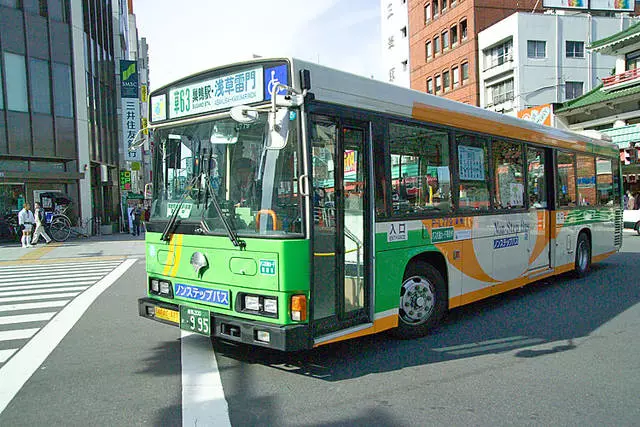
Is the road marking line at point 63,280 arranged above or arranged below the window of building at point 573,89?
below

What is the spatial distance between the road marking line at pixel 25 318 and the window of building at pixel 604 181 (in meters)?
11.2

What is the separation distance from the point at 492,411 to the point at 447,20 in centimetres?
4997

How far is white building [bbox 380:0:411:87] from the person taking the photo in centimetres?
5769

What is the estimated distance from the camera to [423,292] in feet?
20.0

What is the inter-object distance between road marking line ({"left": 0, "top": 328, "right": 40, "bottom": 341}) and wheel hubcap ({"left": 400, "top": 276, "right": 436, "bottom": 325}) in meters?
5.00

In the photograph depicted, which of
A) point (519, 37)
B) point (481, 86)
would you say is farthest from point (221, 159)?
point (481, 86)

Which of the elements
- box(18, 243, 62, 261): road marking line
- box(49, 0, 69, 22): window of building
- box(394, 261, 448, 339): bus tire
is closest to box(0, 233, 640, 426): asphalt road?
box(394, 261, 448, 339): bus tire

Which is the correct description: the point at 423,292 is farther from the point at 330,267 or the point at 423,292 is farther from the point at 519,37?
the point at 519,37

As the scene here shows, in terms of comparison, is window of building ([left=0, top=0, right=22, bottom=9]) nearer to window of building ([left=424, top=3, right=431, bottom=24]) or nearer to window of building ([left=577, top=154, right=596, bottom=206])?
window of building ([left=577, top=154, right=596, bottom=206])

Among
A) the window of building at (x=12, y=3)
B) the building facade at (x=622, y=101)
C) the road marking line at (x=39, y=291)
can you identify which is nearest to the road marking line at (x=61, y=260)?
the road marking line at (x=39, y=291)

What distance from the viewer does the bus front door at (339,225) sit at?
4727mm

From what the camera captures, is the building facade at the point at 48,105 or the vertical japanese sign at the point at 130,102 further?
the vertical japanese sign at the point at 130,102

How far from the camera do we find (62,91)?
23625mm

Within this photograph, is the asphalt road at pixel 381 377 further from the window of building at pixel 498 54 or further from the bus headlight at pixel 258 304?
the window of building at pixel 498 54
